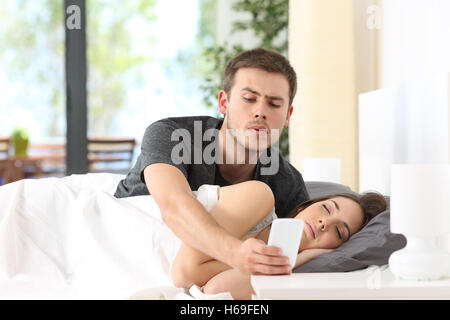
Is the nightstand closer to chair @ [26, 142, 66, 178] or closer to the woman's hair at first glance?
the woman's hair

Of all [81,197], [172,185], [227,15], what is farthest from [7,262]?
[227,15]

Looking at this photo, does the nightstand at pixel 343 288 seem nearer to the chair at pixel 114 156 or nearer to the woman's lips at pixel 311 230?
the woman's lips at pixel 311 230

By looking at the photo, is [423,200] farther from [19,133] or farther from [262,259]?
[19,133]

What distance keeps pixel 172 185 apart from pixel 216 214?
0.40 ft

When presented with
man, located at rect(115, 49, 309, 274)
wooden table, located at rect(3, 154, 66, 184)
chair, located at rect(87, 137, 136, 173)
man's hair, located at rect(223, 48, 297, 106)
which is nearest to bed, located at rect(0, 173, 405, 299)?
man, located at rect(115, 49, 309, 274)

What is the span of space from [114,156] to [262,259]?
361cm

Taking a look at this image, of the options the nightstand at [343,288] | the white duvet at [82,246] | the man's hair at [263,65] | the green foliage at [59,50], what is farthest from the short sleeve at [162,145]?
the green foliage at [59,50]

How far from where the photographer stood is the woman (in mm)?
1318

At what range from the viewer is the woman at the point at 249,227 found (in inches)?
51.9

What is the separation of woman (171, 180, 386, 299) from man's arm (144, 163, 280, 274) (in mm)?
63

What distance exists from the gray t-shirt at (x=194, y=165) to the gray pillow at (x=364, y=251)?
1.28 feet

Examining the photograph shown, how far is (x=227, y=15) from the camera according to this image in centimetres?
474

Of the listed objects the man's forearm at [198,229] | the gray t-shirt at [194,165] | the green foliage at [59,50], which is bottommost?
the man's forearm at [198,229]

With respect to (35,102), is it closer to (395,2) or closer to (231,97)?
(395,2)
